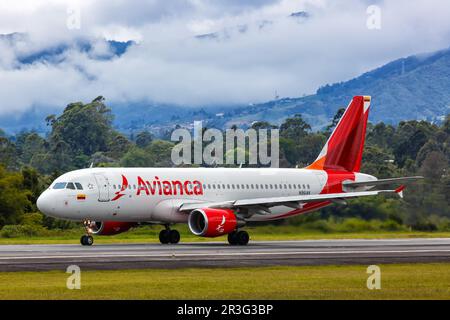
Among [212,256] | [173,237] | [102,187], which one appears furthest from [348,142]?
[212,256]

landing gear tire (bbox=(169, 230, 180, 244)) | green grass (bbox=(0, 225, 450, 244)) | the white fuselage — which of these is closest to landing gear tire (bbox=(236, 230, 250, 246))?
the white fuselage

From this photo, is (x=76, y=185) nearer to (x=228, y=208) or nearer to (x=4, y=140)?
(x=228, y=208)

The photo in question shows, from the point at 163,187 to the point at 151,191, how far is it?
2.97ft

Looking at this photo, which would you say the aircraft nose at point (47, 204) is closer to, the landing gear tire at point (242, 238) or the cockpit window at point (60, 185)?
the cockpit window at point (60, 185)

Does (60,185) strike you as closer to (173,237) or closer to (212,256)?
(173,237)

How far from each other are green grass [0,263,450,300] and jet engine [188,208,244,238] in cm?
1600

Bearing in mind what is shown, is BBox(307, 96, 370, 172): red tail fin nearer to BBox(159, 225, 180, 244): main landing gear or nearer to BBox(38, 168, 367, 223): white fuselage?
BBox(38, 168, 367, 223): white fuselage

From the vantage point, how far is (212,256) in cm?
4309

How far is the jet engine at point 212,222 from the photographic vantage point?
53000 mm

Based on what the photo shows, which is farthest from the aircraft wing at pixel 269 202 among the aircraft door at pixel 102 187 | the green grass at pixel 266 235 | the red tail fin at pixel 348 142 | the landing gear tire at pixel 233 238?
the red tail fin at pixel 348 142

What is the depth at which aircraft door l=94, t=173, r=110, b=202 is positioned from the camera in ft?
177

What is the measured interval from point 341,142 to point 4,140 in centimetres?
12866

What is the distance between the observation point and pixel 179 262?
129 ft
